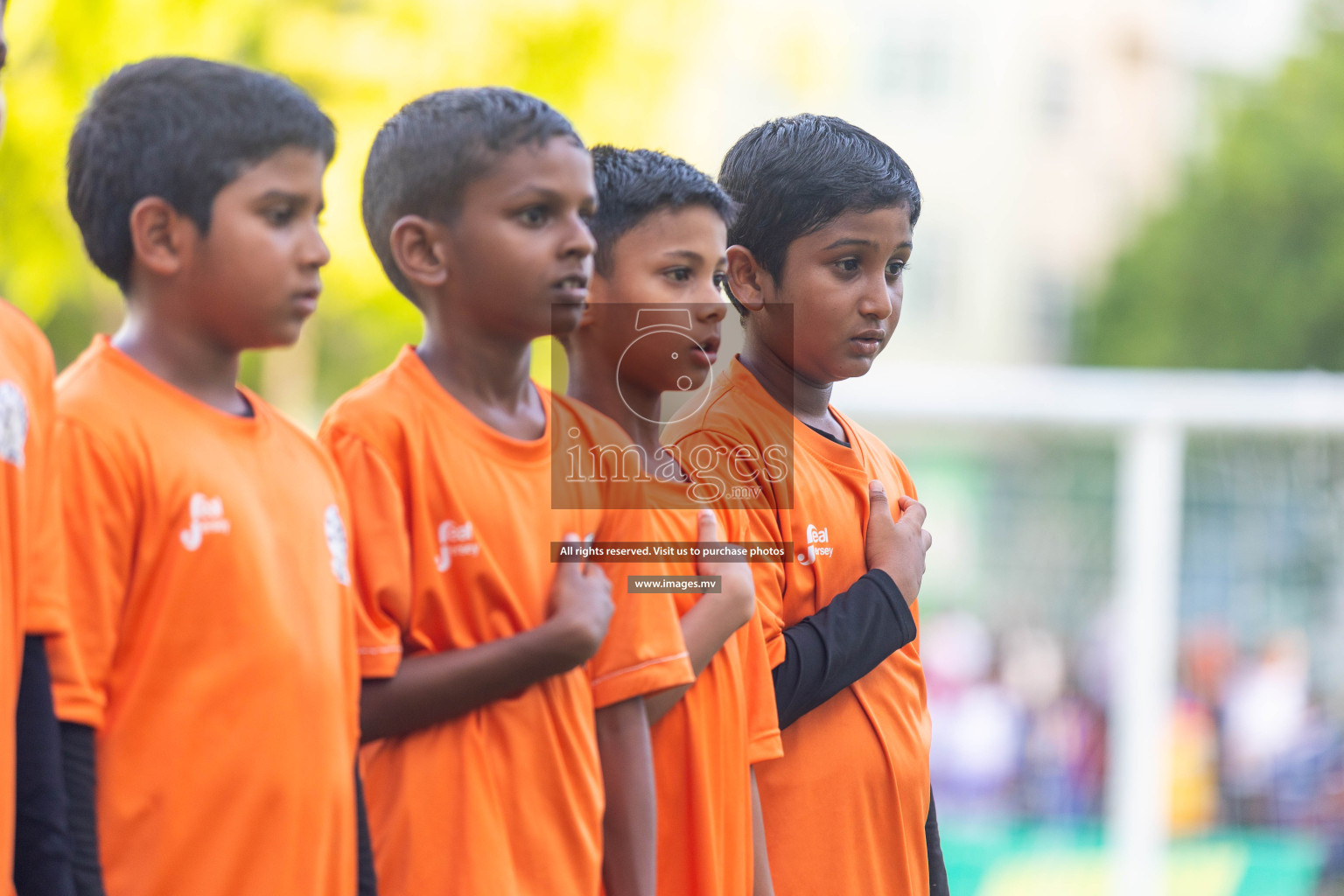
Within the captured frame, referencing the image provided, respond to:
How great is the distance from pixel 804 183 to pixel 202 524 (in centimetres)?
132

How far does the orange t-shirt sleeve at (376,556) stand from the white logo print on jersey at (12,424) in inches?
18.1

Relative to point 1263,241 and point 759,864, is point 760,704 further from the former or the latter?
point 1263,241

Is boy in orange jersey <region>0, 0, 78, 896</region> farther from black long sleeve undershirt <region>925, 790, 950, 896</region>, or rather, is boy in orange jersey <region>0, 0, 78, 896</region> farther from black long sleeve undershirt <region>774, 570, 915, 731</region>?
black long sleeve undershirt <region>925, 790, 950, 896</region>

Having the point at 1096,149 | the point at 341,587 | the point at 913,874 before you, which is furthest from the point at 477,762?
the point at 1096,149

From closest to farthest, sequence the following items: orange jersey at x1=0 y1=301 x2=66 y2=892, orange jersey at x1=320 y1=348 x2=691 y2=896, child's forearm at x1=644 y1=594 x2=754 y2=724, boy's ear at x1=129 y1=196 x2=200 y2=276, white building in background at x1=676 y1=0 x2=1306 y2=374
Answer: orange jersey at x1=0 y1=301 x2=66 y2=892 → boy's ear at x1=129 y1=196 x2=200 y2=276 → orange jersey at x1=320 y1=348 x2=691 y2=896 → child's forearm at x1=644 y1=594 x2=754 y2=724 → white building in background at x1=676 y1=0 x2=1306 y2=374

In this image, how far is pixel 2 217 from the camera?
7.99 m

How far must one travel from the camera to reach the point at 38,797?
146 cm

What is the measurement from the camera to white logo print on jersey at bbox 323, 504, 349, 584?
1.77 meters

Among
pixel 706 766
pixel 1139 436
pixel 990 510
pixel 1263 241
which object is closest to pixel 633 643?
pixel 706 766

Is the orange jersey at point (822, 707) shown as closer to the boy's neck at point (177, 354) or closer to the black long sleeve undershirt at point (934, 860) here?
the black long sleeve undershirt at point (934, 860)

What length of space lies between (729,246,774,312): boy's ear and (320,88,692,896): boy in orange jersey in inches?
22.7

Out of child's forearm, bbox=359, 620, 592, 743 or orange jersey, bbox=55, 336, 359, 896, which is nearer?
orange jersey, bbox=55, 336, 359, 896

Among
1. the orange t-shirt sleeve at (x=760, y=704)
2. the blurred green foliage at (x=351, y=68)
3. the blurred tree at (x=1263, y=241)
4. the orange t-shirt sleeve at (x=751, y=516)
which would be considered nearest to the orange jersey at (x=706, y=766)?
the orange t-shirt sleeve at (x=760, y=704)

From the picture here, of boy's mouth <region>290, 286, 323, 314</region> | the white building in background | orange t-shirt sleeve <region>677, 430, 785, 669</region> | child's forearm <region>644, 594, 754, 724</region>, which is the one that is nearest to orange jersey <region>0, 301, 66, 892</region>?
boy's mouth <region>290, 286, 323, 314</region>
